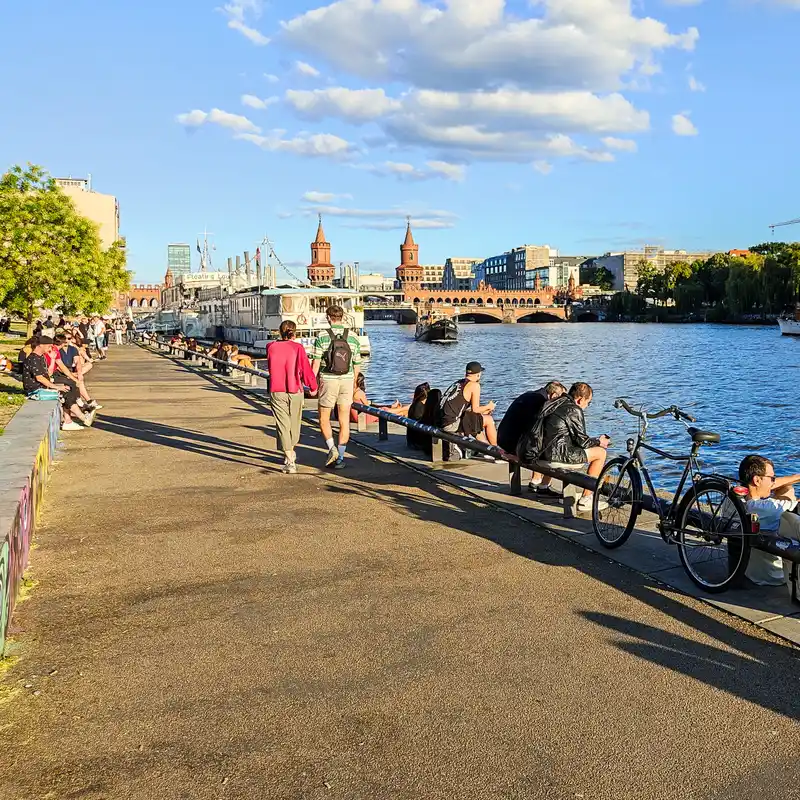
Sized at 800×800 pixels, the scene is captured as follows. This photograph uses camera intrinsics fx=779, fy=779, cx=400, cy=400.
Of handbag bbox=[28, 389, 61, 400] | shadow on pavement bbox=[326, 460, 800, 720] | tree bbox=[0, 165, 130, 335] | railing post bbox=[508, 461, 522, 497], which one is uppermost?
tree bbox=[0, 165, 130, 335]

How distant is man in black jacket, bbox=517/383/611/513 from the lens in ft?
24.7

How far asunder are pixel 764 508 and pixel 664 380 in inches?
1512

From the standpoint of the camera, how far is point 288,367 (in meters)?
9.43

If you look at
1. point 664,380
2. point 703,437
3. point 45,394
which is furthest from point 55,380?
point 664,380

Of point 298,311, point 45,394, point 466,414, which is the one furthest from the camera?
point 298,311

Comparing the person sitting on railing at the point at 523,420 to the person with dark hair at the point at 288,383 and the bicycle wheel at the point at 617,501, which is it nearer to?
the bicycle wheel at the point at 617,501

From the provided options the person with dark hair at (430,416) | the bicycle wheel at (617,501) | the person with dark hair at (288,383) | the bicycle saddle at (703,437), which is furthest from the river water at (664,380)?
the bicycle saddle at (703,437)

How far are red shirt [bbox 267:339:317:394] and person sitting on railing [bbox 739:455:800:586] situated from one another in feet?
17.0

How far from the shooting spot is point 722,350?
65750 millimetres

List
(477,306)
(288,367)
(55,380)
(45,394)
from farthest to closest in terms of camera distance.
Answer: (477,306) < (55,380) < (45,394) < (288,367)

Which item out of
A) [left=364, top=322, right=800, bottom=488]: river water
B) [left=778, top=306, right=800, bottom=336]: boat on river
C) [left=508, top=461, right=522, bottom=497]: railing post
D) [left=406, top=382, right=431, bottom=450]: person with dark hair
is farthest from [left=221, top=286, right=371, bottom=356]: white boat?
[left=778, top=306, right=800, bottom=336]: boat on river

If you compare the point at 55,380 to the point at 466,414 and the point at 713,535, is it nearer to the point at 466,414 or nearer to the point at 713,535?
the point at 466,414

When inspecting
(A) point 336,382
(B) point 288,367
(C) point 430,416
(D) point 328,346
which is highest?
(D) point 328,346

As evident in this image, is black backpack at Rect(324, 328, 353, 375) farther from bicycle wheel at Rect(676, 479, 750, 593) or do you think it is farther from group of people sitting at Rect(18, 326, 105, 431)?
group of people sitting at Rect(18, 326, 105, 431)
